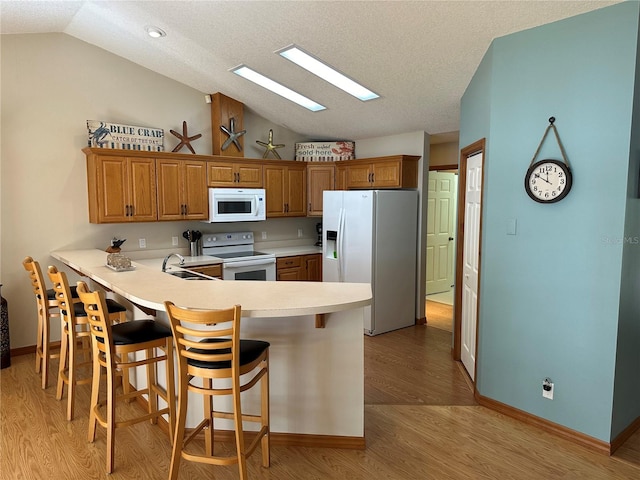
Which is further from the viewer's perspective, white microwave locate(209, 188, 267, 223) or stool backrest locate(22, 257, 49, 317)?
white microwave locate(209, 188, 267, 223)

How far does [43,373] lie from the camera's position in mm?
3566

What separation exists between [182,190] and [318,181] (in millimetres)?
1843

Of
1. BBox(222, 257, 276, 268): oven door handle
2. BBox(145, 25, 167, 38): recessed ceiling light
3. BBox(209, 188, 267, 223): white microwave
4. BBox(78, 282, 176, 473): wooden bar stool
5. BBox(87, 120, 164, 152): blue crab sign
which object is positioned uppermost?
BBox(145, 25, 167, 38): recessed ceiling light

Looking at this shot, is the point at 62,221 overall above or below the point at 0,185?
below

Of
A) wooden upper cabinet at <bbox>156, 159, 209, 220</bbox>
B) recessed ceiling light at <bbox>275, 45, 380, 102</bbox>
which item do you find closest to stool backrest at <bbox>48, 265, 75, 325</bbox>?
wooden upper cabinet at <bbox>156, 159, 209, 220</bbox>

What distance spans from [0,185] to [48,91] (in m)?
1.03

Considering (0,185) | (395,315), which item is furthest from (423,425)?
(0,185)

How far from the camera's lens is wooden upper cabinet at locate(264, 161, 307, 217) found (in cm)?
557

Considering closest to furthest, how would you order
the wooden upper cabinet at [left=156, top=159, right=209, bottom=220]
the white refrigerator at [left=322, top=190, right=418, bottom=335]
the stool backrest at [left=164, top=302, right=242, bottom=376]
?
the stool backrest at [left=164, top=302, right=242, bottom=376], the wooden upper cabinet at [left=156, top=159, right=209, bottom=220], the white refrigerator at [left=322, top=190, right=418, bottom=335]

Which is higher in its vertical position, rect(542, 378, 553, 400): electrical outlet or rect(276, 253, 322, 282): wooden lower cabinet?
rect(276, 253, 322, 282): wooden lower cabinet

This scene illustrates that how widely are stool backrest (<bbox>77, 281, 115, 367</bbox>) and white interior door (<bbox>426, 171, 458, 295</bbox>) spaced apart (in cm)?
526

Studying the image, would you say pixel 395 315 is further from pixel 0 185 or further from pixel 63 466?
pixel 0 185

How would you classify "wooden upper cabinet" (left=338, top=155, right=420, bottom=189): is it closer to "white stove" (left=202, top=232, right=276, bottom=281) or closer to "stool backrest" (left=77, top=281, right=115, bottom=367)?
"white stove" (left=202, top=232, right=276, bottom=281)

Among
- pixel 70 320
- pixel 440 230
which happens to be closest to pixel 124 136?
pixel 70 320
